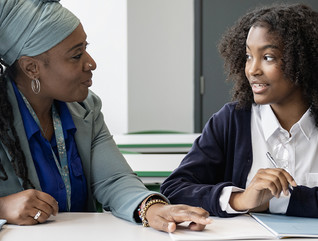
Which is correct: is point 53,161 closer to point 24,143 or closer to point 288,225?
point 24,143

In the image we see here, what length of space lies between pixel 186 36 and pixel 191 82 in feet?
1.45

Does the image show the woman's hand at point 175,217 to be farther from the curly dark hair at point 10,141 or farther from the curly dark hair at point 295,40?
the curly dark hair at point 295,40

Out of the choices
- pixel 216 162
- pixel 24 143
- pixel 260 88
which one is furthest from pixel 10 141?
pixel 260 88

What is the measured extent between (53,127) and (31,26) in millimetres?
348

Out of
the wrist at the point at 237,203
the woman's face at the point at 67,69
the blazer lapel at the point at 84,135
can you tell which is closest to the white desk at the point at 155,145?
the blazer lapel at the point at 84,135

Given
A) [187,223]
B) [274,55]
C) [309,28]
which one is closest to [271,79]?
[274,55]

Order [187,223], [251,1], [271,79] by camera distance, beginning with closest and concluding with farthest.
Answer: [187,223], [271,79], [251,1]

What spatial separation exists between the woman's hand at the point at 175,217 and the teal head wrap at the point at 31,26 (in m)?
0.63

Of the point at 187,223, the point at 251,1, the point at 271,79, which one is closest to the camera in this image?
the point at 187,223

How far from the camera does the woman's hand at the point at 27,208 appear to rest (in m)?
1.43

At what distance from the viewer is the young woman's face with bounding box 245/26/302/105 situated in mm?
1704

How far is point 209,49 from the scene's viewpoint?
17.0 feet

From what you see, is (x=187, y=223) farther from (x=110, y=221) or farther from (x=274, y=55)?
(x=274, y=55)

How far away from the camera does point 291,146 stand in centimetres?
176
